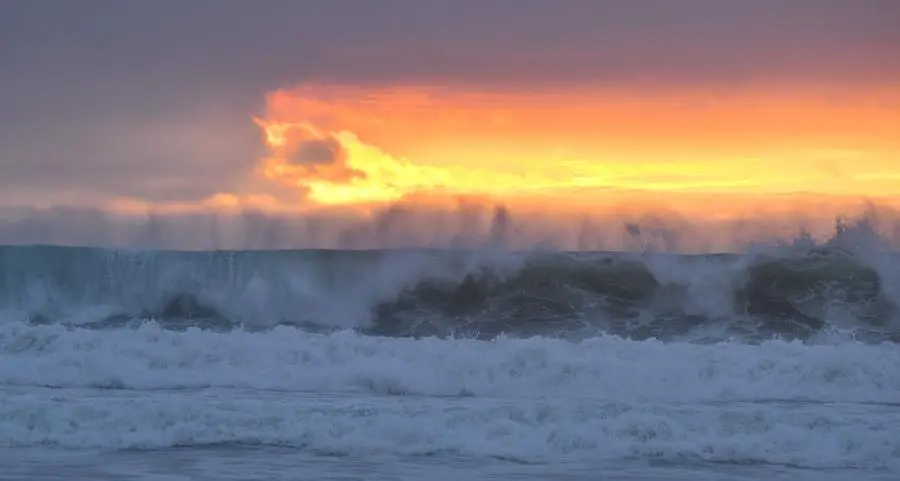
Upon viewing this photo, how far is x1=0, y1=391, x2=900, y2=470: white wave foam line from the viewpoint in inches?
454

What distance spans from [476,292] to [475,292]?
24 mm

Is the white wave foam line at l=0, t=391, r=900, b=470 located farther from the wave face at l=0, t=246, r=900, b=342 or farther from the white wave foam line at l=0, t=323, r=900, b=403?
the wave face at l=0, t=246, r=900, b=342

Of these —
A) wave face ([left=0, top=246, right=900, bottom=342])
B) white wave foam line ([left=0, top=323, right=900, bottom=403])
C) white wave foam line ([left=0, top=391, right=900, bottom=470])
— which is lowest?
white wave foam line ([left=0, top=391, right=900, bottom=470])

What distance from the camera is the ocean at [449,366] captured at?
11.4 metres

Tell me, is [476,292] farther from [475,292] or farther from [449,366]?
[449,366]

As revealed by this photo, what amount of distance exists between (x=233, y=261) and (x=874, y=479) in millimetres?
15465

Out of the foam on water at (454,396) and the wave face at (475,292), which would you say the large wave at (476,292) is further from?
the foam on water at (454,396)

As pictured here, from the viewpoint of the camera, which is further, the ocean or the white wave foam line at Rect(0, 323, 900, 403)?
the white wave foam line at Rect(0, 323, 900, 403)

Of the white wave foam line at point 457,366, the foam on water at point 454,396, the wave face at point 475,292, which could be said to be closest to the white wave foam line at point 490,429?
the foam on water at point 454,396

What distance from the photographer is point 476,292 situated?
22219mm

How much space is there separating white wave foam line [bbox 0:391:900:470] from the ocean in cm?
3

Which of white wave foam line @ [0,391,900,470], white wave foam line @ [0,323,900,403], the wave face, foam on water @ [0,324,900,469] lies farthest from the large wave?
white wave foam line @ [0,391,900,470]

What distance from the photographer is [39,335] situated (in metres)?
17.0

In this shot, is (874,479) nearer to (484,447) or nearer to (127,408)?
(484,447)
